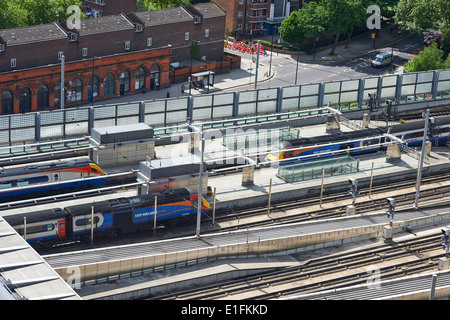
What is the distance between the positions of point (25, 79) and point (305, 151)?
124ft

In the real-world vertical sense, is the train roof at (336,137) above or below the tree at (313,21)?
below

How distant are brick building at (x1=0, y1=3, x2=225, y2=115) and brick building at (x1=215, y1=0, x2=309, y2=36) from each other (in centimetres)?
1194

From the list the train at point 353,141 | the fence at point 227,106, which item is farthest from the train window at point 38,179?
the train at point 353,141

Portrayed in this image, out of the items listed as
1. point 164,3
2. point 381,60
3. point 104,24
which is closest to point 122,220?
point 104,24

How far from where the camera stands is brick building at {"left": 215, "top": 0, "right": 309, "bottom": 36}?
137250 mm

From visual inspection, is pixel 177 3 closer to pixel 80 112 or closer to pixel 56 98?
pixel 56 98

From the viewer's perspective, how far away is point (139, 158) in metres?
79.1

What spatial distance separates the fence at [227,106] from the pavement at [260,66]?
814 inches

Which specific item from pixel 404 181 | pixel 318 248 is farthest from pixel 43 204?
pixel 404 181

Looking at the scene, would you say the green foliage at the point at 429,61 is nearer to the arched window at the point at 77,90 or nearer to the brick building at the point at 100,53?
the brick building at the point at 100,53

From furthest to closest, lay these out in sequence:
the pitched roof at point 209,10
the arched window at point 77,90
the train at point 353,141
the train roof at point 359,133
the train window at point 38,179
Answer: the pitched roof at point 209,10
the arched window at point 77,90
the train roof at point 359,133
the train at point 353,141
the train window at point 38,179

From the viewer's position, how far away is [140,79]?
114 metres

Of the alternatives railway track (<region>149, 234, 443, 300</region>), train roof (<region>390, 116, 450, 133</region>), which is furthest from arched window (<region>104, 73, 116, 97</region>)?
railway track (<region>149, 234, 443, 300</region>)

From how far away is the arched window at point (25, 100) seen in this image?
338 ft
